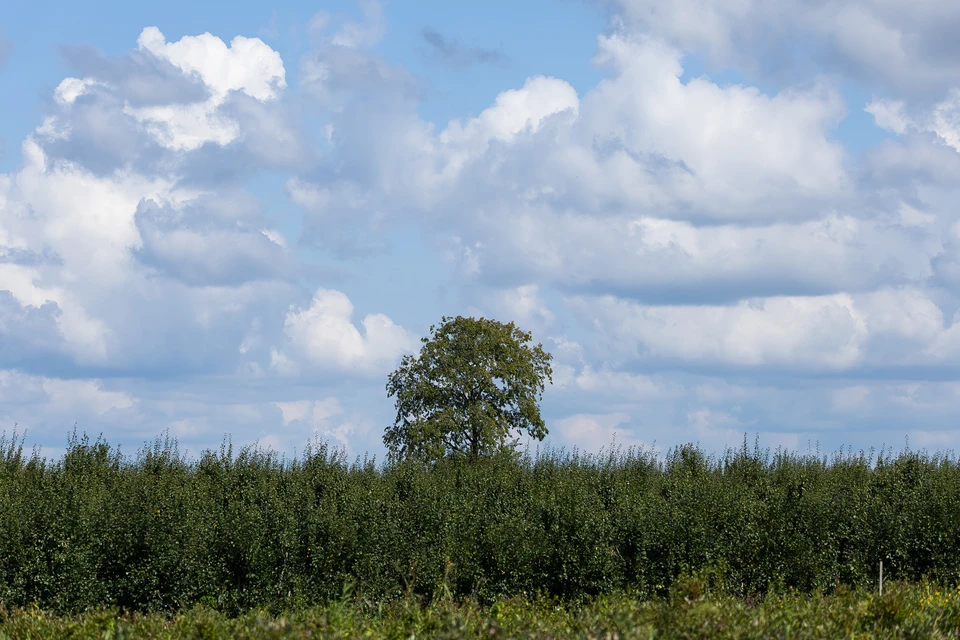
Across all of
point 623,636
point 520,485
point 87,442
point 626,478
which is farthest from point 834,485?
point 87,442

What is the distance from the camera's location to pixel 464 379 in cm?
3125

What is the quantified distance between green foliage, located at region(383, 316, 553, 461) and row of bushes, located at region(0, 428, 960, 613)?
1221cm

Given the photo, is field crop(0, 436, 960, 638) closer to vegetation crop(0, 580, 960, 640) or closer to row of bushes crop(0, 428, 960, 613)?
row of bushes crop(0, 428, 960, 613)

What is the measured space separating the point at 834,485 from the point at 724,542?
484cm

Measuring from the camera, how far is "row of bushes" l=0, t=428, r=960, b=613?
583 inches

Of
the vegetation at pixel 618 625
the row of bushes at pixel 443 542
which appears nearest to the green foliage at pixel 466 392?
the row of bushes at pixel 443 542

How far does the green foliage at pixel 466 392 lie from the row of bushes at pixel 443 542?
40.1 feet

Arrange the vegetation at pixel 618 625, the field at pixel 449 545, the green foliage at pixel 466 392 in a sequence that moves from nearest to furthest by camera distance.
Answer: the vegetation at pixel 618 625 < the field at pixel 449 545 < the green foliage at pixel 466 392

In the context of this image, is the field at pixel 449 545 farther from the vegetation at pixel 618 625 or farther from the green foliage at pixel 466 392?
the green foliage at pixel 466 392

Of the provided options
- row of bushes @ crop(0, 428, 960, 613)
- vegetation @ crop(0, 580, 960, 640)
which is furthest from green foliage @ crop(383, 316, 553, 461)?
vegetation @ crop(0, 580, 960, 640)

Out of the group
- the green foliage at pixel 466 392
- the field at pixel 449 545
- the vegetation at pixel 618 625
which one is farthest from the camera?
the green foliage at pixel 466 392

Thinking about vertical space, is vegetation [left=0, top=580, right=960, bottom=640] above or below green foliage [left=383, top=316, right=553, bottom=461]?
below

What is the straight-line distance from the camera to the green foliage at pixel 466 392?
30.7 meters

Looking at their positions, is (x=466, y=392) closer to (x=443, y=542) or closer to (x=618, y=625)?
(x=443, y=542)
